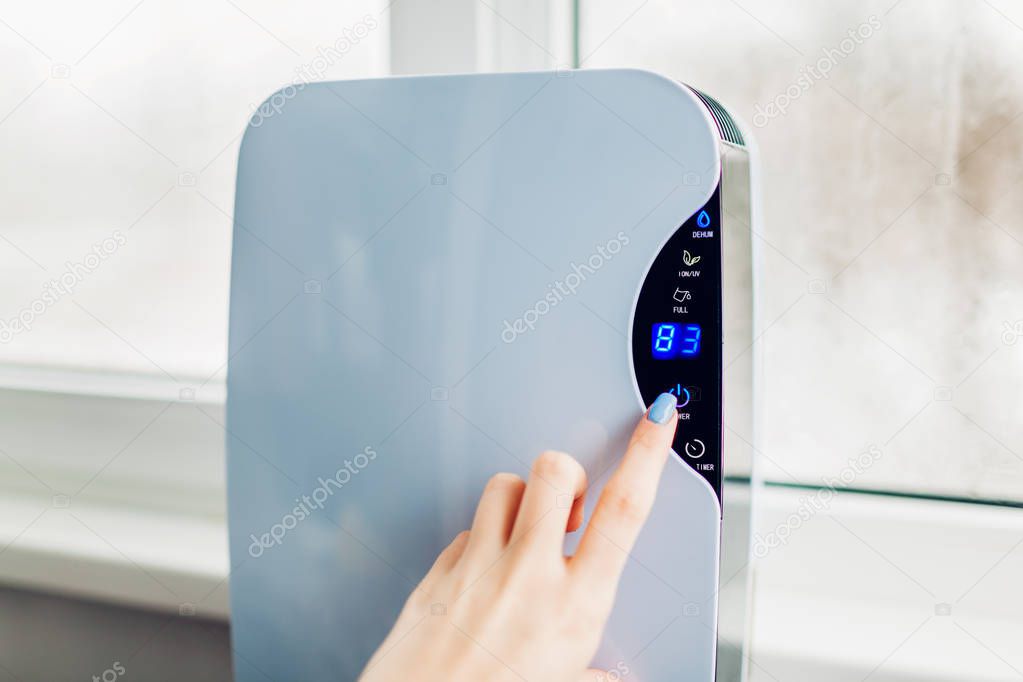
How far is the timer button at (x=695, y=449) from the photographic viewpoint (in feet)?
1.73

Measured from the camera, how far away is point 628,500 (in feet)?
1.68

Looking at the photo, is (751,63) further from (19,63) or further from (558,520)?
(19,63)

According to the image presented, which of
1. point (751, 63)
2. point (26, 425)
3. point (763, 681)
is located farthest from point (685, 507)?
point (26, 425)

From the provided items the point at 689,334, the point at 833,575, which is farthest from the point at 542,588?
the point at 833,575

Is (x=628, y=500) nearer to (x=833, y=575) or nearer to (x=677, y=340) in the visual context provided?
(x=677, y=340)

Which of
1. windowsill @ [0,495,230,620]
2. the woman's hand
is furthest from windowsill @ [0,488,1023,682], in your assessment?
A: the woman's hand

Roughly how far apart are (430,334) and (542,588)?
18cm

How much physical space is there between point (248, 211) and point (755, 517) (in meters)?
0.42

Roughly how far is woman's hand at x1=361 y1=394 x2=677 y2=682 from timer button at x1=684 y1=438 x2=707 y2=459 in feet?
0.05

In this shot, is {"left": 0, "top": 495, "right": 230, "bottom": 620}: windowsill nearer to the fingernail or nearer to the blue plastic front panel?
the blue plastic front panel

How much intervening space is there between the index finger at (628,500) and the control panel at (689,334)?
1 cm

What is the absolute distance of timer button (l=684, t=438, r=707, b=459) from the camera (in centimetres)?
53

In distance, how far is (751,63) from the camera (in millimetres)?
821

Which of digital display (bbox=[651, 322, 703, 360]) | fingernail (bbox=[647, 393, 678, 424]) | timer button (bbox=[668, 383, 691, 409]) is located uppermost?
digital display (bbox=[651, 322, 703, 360])
